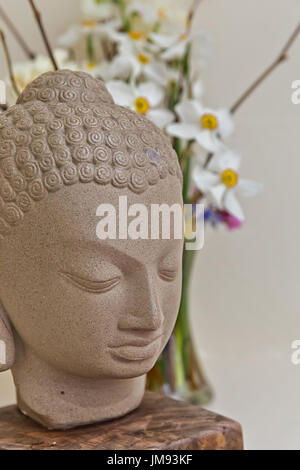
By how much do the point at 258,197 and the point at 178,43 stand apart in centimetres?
54

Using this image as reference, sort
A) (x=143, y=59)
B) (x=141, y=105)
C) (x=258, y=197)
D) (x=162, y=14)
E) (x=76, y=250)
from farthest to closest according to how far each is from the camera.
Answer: (x=258, y=197)
(x=162, y=14)
(x=143, y=59)
(x=141, y=105)
(x=76, y=250)

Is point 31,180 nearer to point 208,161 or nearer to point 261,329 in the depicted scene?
point 208,161

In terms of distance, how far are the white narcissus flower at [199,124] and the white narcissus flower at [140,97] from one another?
0.12 ft

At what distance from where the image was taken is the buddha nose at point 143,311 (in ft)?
3.01

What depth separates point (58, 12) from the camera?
174 centimetres

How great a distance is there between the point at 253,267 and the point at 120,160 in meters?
0.96

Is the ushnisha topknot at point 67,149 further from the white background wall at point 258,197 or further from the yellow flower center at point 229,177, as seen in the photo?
the white background wall at point 258,197

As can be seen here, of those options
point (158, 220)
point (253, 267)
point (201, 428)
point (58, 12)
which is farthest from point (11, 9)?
point (201, 428)

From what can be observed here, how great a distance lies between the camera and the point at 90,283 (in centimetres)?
89

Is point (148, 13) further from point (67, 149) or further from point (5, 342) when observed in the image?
point (5, 342)

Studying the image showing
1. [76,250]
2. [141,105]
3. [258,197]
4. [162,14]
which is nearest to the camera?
[76,250]

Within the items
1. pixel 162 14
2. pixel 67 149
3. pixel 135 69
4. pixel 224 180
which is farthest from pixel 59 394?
pixel 162 14

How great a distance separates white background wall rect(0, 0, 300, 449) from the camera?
1.71 m

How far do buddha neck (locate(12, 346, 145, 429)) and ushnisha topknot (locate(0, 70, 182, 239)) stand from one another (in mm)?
207
